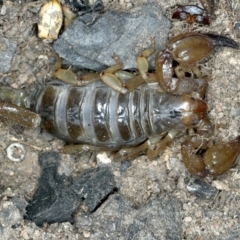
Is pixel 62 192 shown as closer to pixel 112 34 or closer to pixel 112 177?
pixel 112 177

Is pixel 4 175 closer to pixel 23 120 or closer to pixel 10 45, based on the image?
pixel 23 120

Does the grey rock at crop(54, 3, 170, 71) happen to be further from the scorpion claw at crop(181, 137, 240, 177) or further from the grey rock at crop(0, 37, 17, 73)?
the scorpion claw at crop(181, 137, 240, 177)

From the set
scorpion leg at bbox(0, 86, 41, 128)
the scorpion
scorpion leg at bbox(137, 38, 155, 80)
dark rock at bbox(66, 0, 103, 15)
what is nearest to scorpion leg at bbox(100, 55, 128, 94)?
the scorpion

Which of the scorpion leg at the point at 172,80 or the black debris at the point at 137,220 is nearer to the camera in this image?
the black debris at the point at 137,220

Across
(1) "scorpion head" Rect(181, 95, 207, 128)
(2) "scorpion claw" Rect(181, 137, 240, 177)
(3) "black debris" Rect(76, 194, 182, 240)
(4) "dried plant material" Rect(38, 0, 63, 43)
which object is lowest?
(3) "black debris" Rect(76, 194, 182, 240)

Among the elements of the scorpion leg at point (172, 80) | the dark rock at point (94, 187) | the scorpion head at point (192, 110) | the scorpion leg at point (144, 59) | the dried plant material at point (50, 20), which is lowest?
the dark rock at point (94, 187)

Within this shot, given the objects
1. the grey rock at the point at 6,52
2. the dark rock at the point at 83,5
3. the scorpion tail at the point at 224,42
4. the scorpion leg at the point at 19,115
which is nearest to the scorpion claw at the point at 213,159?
the scorpion tail at the point at 224,42

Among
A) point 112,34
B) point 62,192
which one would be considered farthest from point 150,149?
point 112,34

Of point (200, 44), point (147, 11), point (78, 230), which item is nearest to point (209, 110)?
point (200, 44)

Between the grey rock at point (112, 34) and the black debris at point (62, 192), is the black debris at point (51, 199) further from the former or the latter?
the grey rock at point (112, 34)
